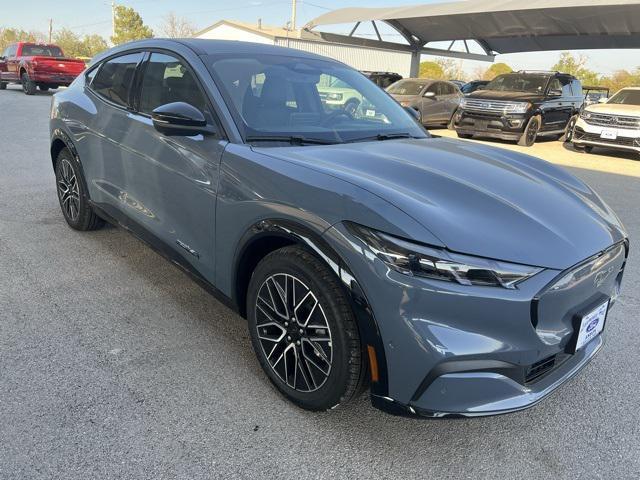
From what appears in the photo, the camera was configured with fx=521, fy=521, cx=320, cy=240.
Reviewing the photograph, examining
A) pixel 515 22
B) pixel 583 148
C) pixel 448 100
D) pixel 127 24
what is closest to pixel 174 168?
pixel 583 148

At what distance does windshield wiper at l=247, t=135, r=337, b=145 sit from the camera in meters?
2.68

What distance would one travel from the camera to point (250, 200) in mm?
2424

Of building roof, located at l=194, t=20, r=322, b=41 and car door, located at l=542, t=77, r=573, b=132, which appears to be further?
building roof, located at l=194, t=20, r=322, b=41

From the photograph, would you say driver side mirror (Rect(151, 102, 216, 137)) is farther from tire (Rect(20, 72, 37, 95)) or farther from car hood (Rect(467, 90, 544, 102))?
tire (Rect(20, 72, 37, 95))

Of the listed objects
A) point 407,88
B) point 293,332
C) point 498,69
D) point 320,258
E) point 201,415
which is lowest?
point 201,415

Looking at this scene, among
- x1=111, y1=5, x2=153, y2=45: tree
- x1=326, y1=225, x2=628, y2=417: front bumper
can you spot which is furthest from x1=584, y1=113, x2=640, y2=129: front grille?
x1=111, y1=5, x2=153, y2=45: tree

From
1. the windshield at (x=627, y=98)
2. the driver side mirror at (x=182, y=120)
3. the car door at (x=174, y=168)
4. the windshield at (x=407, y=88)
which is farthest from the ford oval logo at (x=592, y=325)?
the windshield at (x=407, y=88)

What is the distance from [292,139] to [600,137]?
10910 millimetres

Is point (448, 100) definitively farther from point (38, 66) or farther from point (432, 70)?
point (432, 70)

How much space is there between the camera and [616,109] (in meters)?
11.4

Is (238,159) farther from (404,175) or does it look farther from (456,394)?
(456,394)

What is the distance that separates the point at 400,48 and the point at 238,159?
3111 centimetres

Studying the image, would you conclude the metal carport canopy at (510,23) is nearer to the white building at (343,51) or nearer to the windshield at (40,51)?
the white building at (343,51)

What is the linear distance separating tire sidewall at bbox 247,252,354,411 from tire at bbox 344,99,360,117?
4.50ft
